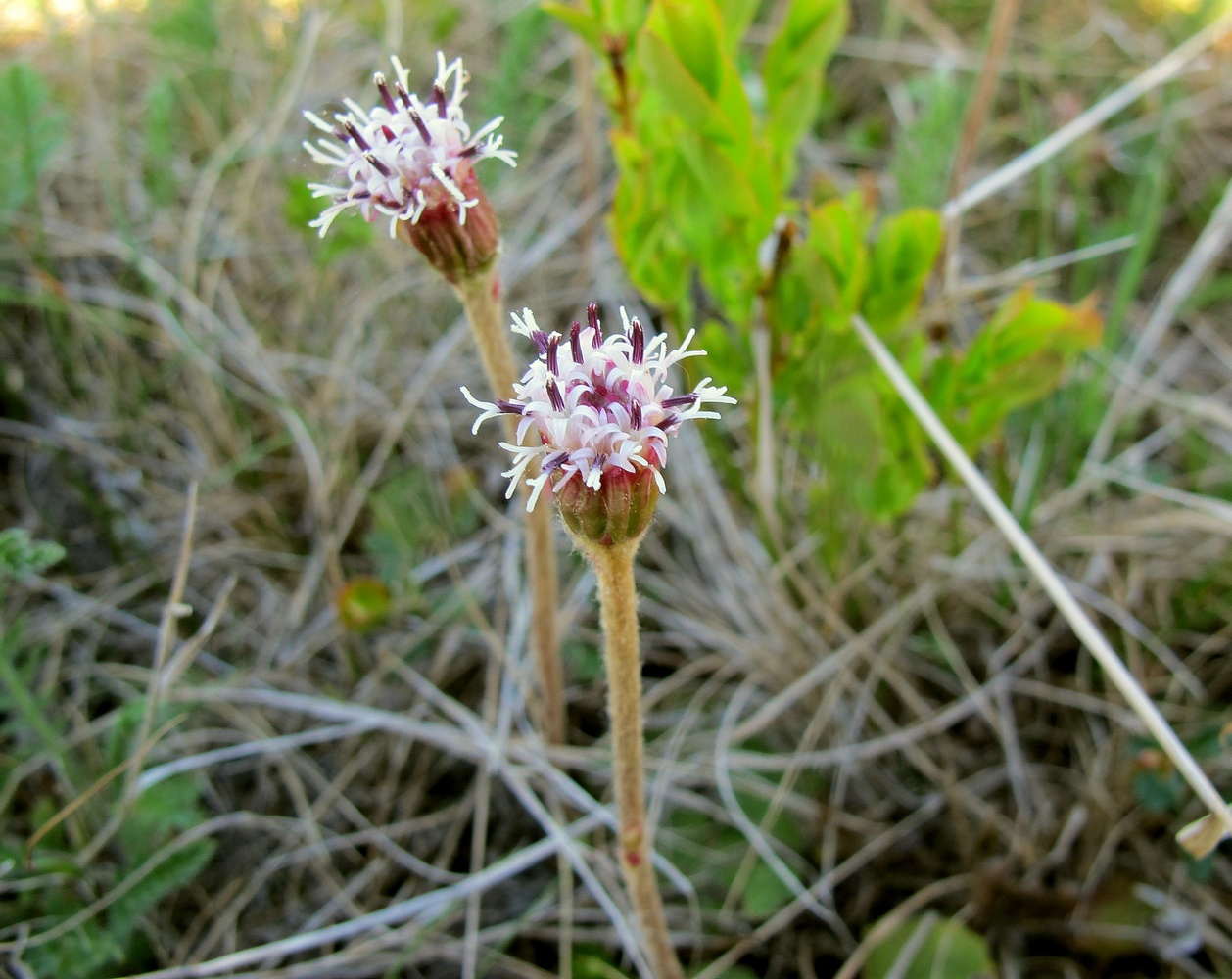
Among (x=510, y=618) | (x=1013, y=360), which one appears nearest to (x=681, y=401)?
(x=1013, y=360)

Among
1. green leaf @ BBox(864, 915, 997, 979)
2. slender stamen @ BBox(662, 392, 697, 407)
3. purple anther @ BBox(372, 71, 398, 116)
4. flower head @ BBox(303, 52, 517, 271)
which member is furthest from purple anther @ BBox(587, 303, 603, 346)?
green leaf @ BBox(864, 915, 997, 979)

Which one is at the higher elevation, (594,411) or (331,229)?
(331,229)

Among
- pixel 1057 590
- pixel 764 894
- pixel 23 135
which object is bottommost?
pixel 764 894

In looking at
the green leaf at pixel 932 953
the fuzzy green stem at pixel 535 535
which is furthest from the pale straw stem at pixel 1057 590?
the fuzzy green stem at pixel 535 535

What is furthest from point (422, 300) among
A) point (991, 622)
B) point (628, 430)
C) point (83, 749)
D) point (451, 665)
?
point (628, 430)

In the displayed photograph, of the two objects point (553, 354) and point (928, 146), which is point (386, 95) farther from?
point (928, 146)

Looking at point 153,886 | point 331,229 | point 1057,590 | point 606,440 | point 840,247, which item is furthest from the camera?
point 331,229

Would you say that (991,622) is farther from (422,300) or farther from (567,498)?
(422,300)

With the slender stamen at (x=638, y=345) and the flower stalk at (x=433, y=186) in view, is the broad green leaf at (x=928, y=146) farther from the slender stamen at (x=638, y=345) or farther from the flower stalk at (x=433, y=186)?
the slender stamen at (x=638, y=345)
